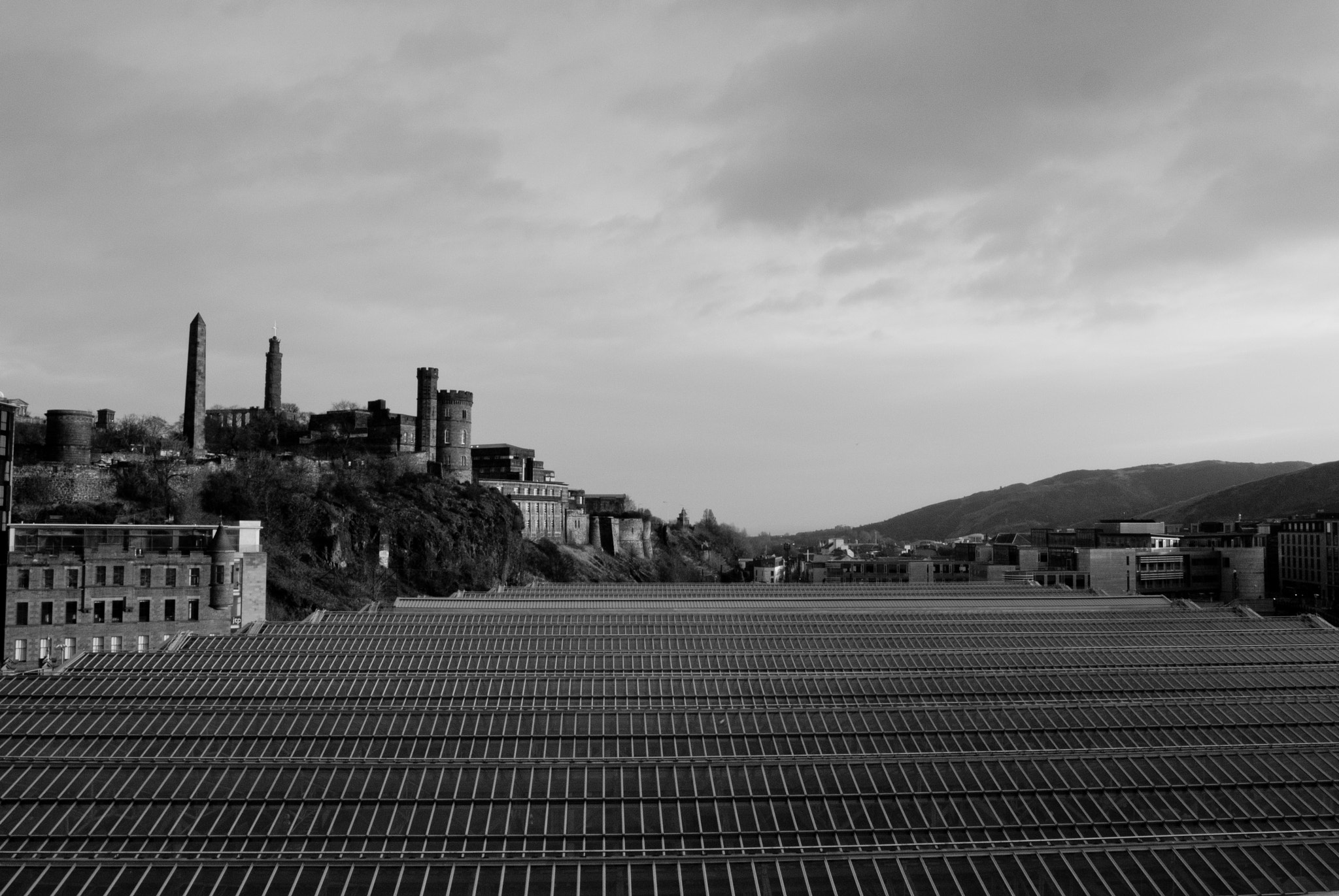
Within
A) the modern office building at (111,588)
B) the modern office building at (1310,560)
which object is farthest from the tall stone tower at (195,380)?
the modern office building at (1310,560)

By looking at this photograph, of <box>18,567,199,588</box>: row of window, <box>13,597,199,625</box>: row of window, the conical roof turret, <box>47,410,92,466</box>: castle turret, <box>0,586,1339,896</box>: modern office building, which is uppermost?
<box>47,410,92,466</box>: castle turret

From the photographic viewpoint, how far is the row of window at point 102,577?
47.1m

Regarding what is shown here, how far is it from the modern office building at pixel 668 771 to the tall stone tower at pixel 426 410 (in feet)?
259

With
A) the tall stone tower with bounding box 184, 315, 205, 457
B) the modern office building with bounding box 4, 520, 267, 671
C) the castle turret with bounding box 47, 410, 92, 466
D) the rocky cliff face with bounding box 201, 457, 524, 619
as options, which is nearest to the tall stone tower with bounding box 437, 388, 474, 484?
the rocky cliff face with bounding box 201, 457, 524, 619

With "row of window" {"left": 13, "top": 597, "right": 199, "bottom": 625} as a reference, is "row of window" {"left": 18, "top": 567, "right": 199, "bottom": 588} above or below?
above

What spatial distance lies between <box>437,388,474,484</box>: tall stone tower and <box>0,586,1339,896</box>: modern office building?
7942cm

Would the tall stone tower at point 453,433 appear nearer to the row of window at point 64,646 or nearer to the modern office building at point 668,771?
the row of window at point 64,646

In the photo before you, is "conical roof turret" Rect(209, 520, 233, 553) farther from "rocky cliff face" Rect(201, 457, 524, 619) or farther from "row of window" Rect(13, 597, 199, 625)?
"rocky cliff face" Rect(201, 457, 524, 619)

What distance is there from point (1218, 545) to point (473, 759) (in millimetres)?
120503

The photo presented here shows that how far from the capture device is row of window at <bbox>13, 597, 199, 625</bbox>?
4712 cm

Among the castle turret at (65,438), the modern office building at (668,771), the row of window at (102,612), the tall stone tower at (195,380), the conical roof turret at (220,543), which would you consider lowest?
the modern office building at (668,771)

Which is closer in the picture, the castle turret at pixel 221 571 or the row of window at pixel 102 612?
the row of window at pixel 102 612

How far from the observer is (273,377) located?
385 ft

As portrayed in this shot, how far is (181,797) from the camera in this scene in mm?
21469
